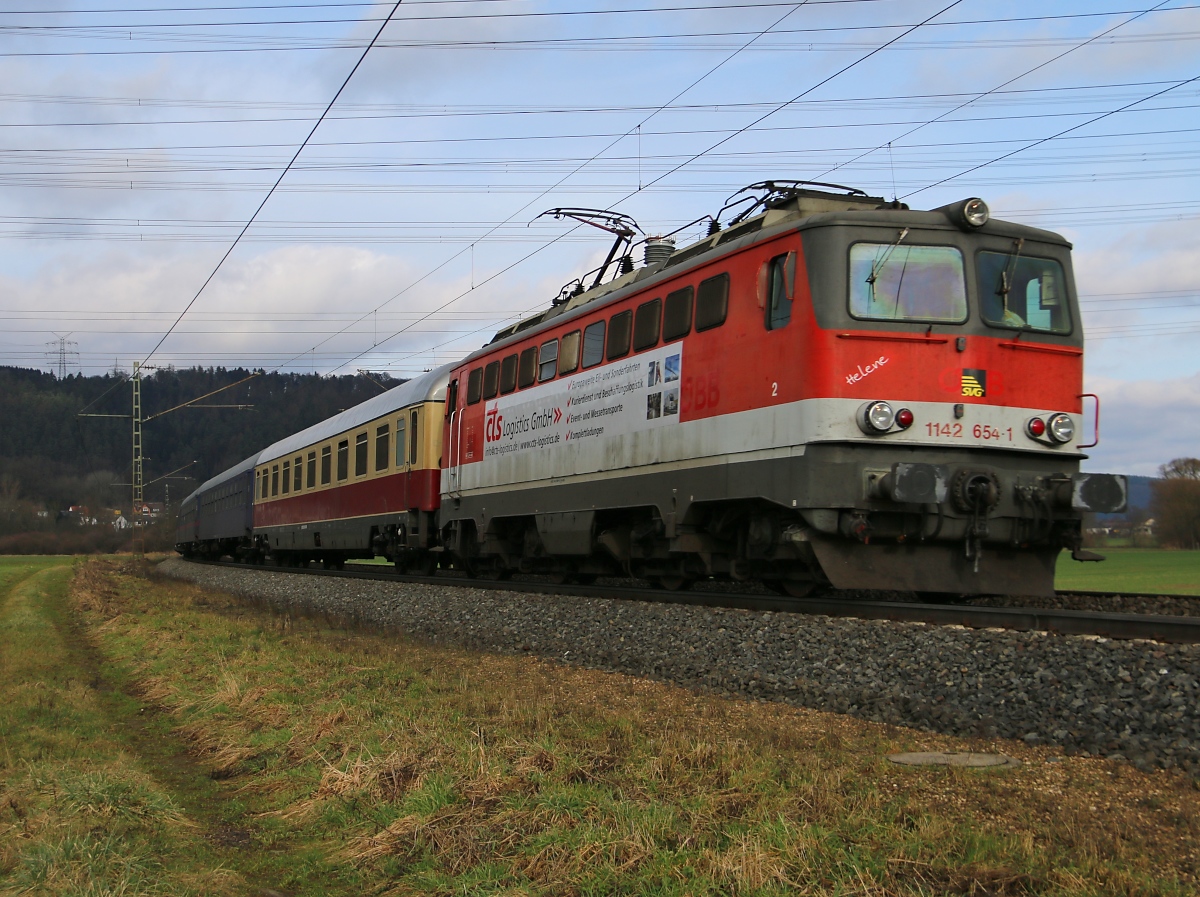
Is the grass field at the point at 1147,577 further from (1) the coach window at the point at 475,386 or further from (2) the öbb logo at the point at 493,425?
(1) the coach window at the point at 475,386

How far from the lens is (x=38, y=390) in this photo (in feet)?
327

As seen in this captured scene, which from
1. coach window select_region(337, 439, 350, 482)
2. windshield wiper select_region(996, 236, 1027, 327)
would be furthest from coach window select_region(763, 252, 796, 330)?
coach window select_region(337, 439, 350, 482)

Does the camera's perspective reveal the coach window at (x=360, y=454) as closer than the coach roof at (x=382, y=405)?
No

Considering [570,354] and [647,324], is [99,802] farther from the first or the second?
[570,354]

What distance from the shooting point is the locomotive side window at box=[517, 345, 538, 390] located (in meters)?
16.0

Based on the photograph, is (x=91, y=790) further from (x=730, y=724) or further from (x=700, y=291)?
(x=700, y=291)

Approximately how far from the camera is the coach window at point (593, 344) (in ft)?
45.9

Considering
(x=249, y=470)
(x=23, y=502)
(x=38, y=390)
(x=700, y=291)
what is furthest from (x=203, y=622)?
(x=38, y=390)

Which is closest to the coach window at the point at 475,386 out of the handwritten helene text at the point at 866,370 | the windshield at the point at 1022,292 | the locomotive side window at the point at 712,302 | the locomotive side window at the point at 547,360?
the locomotive side window at the point at 547,360

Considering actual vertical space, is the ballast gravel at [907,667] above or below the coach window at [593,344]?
below

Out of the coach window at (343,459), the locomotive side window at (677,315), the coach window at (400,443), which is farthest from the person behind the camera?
the coach window at (343,459)

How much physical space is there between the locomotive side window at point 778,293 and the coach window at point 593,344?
3.73 metres

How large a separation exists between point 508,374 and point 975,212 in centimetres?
830

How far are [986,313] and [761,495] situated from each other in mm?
2682
